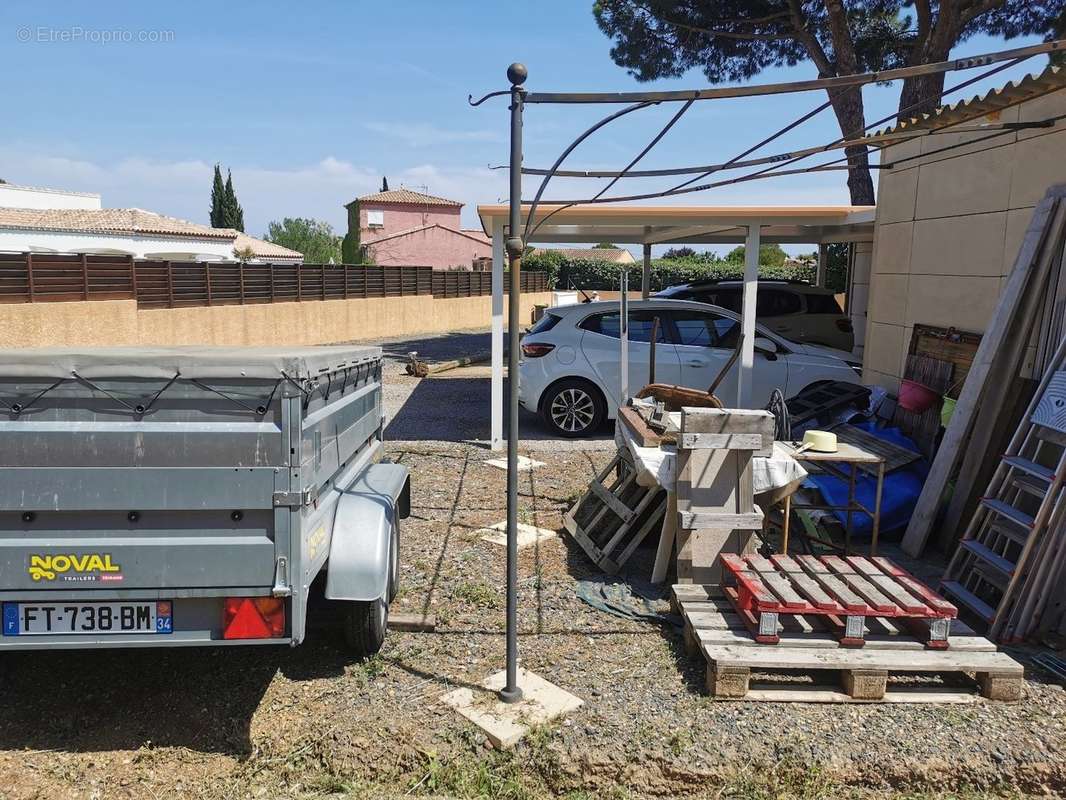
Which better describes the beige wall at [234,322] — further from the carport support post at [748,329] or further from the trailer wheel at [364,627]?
the carport support post at [748,329]

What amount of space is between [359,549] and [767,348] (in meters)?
6.50

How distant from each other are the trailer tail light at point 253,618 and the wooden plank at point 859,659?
1.90m

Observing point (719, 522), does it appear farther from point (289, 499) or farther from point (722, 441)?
point (289, 499)

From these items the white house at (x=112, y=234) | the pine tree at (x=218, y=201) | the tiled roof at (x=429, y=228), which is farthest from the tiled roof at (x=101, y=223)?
the pine tree at (x=218, y=201)

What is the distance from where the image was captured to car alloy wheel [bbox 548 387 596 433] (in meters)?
9.27

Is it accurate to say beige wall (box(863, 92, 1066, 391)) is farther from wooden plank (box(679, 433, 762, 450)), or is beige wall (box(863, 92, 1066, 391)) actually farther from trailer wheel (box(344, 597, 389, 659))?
trailer wheel (box(344, 597, 389, 659))

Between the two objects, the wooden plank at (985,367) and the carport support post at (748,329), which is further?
the carport support post at (748,329)

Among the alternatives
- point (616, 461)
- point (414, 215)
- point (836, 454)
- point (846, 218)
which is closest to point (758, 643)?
point (836, 454)

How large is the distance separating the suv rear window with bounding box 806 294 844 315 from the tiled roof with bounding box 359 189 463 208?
140 feet

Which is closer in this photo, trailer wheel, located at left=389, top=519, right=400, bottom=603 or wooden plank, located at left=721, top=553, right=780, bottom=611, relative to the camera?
wooden plank, located at left=721, top=553, right=780, bottom=611

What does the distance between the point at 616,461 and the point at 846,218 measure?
468 cm

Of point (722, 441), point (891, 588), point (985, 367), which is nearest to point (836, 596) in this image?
point (891, 588)

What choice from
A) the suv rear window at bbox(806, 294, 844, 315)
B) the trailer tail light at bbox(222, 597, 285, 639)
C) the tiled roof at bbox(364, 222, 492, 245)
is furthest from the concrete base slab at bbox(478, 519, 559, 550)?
the tiled roof at bbox(364, 222, 492, 245)

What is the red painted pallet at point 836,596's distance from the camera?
3855 millimetres
